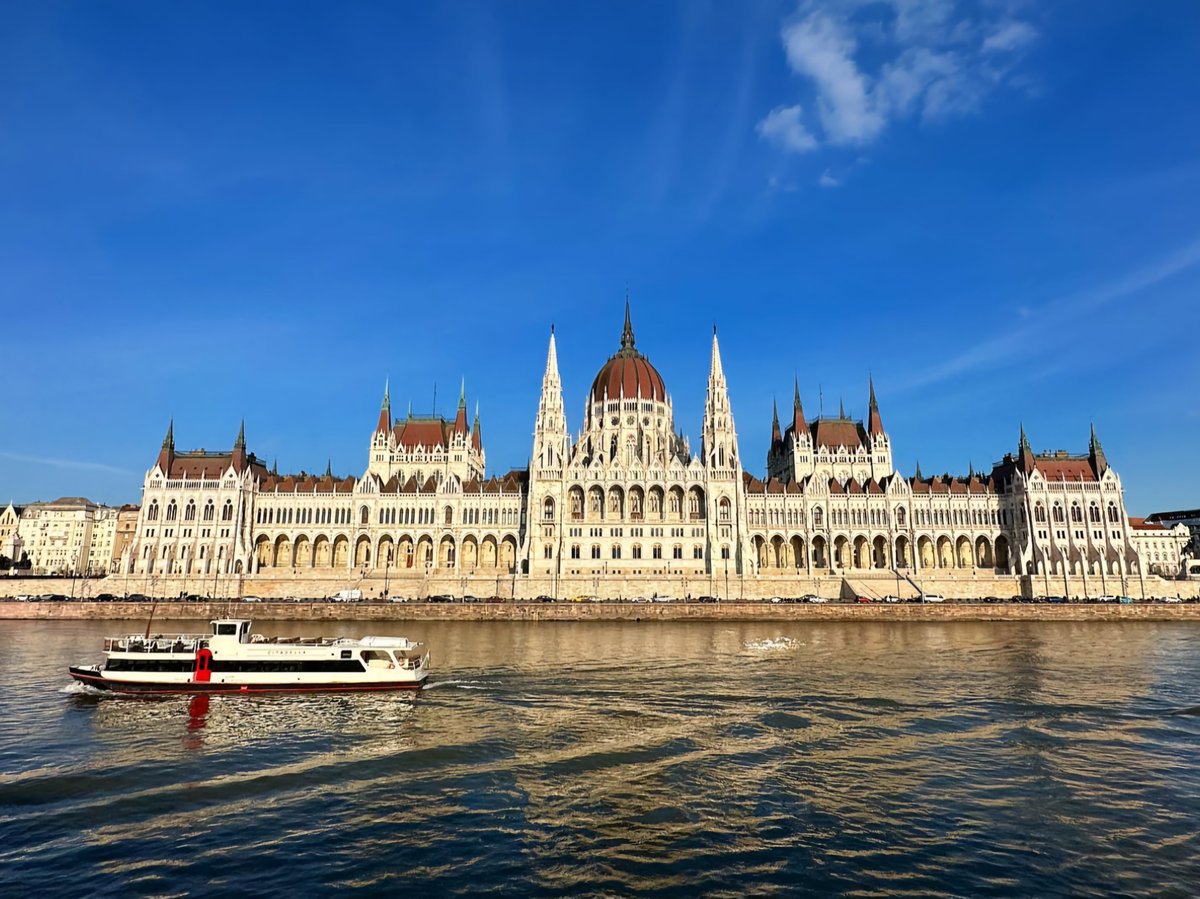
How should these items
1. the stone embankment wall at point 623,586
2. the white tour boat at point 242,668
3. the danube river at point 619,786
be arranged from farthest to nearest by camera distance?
the stone embankment wall at point 623,586 < the white tour boat at point 242,668 < the danube river at point 619,786

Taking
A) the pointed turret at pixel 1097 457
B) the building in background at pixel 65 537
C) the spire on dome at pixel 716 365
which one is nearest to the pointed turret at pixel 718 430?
the spire on dome at pixel 716 365

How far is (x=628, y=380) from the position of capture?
11319 cm

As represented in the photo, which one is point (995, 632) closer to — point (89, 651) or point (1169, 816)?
point (1169, 816)

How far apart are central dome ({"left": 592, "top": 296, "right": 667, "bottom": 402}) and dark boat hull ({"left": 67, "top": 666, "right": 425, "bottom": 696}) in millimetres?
80769

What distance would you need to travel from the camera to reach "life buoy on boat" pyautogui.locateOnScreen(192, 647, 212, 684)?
3441 cm

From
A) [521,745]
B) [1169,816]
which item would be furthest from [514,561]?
[1169,816]

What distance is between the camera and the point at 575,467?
98562 millimetres

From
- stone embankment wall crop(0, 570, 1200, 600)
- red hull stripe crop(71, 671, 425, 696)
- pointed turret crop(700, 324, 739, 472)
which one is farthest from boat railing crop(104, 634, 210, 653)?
pointed turret crop(700, 324, 739, 472)

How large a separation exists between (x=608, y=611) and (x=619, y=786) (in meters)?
56.1

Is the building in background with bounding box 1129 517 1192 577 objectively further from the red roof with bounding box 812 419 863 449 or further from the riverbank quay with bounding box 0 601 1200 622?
the riverbank quay with bounding box 0 601 1200 622

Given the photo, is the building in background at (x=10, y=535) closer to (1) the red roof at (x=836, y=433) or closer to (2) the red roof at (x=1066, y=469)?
(1) the red roof at (x=836, y=433)

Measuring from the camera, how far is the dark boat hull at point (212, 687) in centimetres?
3362

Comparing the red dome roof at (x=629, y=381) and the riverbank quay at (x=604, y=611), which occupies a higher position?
the red dome roof at (x=629, y=381)

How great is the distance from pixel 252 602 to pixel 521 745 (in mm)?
62458
